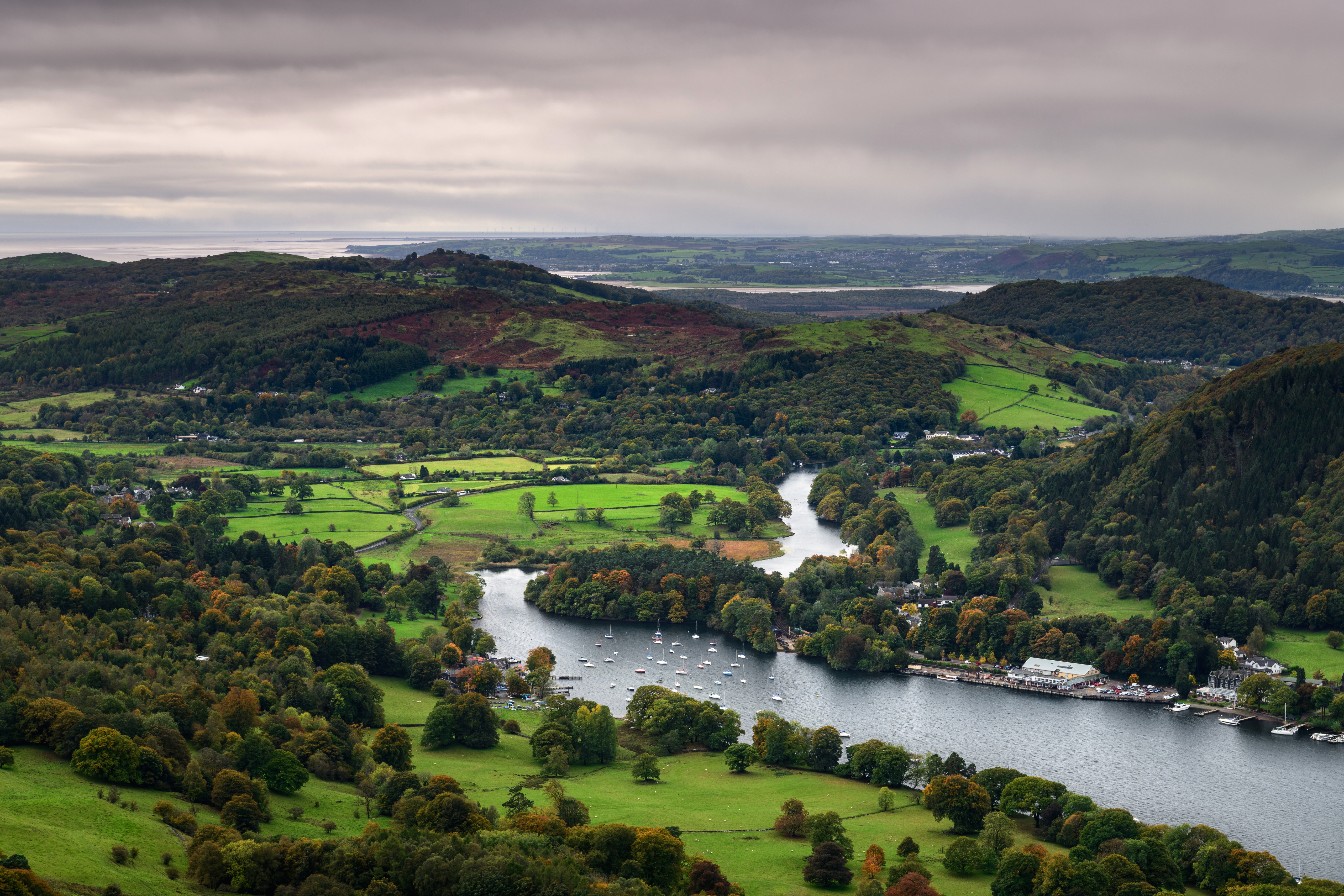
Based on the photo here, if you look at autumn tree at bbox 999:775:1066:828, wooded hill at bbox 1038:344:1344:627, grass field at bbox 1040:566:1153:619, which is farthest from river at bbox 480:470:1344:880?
wooded hill at bbox 1038:344:1344:627

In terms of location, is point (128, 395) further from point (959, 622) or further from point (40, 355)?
point (959, 622)

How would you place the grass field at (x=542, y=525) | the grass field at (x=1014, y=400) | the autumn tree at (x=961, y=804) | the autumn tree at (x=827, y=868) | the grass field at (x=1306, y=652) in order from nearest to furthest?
the autumn tree at (x=827, y=868), the autumn tree at (x=961, y=804), the grass field at (x=1306, y=652), the grass field at (x=542, y=525), the grass field at (x=1014, y=400)

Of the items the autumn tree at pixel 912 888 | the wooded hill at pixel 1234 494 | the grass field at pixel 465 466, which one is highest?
the wooded hill at pixel 1234 494

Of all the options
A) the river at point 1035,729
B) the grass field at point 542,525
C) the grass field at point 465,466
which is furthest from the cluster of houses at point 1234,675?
the grass field at point 465,466

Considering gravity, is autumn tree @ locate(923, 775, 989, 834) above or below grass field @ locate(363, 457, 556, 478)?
below

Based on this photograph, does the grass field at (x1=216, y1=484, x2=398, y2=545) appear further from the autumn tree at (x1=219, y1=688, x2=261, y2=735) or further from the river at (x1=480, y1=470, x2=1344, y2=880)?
the autumn tree at (x1=219, y1=688, x2=261, y2=735)

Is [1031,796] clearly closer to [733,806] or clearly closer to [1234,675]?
[733,806]

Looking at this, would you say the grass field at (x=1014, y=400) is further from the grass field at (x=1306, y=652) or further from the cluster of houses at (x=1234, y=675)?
the cluster of houses at (x=1234, y=675)
